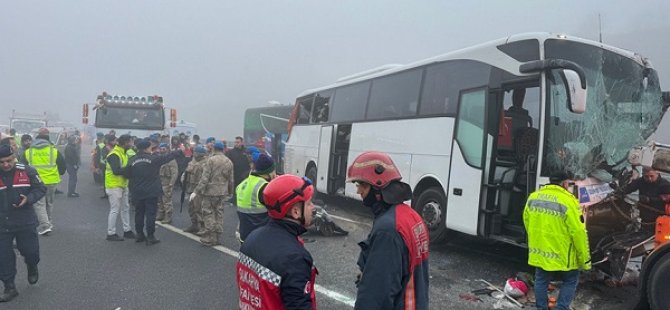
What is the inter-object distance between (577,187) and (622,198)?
1.85ft

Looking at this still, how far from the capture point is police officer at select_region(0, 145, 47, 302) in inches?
191

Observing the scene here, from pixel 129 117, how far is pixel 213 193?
11.1m

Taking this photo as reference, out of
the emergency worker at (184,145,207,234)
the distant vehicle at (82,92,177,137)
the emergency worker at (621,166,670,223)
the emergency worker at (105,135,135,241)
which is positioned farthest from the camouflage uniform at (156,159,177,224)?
the distant vehicle at (82,92,177,137)

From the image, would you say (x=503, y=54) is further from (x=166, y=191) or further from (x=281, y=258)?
(x=166, y=191)

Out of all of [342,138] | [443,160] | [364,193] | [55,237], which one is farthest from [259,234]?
[342,138]

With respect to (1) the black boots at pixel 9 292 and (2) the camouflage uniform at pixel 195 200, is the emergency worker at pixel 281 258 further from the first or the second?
(2) the camouflage uniform at pixel 195 200

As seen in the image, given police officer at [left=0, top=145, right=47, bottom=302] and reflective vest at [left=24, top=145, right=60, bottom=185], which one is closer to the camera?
police officer at [left=0, top=145, right=47, bottom=302]

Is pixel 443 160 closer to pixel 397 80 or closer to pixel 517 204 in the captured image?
pixel 517 204

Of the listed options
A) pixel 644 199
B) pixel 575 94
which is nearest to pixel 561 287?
pixel 644 199

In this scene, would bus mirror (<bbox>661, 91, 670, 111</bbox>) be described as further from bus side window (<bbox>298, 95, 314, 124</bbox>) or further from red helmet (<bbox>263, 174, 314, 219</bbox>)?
bus side window (<bbox>298, 95, 314, 124</bbox>)

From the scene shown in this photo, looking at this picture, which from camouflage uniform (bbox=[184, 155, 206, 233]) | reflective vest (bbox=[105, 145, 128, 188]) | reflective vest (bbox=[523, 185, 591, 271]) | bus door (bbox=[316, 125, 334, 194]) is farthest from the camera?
bus door (bbox=[316, 125, 334, 194])

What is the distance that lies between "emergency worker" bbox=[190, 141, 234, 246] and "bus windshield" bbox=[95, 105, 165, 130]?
10367 mm

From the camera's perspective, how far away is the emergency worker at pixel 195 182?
8.20 meters

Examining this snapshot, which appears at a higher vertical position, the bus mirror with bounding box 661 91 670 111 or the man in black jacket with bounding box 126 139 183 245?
the bus mirror with bounding box 661 91 670 111
